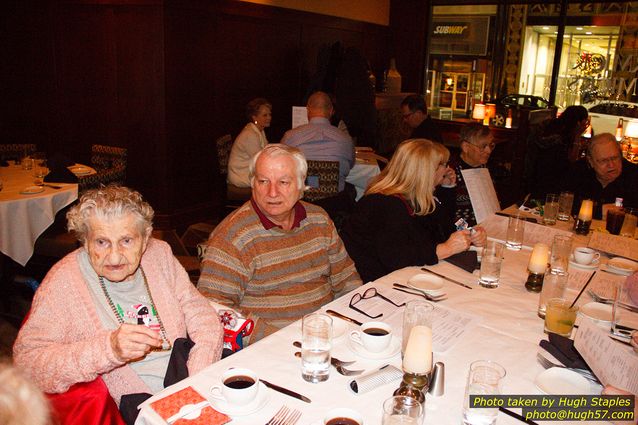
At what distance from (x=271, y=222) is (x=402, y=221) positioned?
711mm

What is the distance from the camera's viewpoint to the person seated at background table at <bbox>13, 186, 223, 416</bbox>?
1591 mm

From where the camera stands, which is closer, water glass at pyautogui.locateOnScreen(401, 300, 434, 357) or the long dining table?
the long dining table

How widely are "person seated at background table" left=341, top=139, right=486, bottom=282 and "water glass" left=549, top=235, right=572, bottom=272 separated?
1.22ft

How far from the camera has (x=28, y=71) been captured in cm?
571

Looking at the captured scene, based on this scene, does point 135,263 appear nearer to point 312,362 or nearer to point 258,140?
point 312,362

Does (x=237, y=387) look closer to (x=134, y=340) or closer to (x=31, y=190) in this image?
(x=134, y=340)

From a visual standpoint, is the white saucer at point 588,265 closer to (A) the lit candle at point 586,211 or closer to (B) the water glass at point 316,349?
(A) the lit candle at point 586,211

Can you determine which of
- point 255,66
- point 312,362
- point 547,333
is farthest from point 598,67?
point 312,362

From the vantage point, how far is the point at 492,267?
7.71ft

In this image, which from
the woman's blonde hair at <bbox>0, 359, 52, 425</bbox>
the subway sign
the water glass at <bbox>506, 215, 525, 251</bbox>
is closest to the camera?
the woman's blonde hair at <bbox>0, 359, 52, 425</bbox>

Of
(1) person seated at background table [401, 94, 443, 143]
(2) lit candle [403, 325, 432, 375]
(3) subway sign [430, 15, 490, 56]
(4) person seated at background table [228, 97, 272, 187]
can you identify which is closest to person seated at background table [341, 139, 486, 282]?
(2) lit candle [403, 325, 432, 375]

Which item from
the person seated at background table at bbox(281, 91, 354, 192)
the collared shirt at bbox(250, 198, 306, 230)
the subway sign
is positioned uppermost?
the subway sign

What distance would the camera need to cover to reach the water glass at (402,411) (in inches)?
51.0

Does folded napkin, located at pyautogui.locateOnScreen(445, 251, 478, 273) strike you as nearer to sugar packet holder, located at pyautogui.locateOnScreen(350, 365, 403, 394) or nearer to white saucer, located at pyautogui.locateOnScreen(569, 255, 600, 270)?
white saucer, located at pyautogui.locateOnScreen(569, 255, 600, 270)
